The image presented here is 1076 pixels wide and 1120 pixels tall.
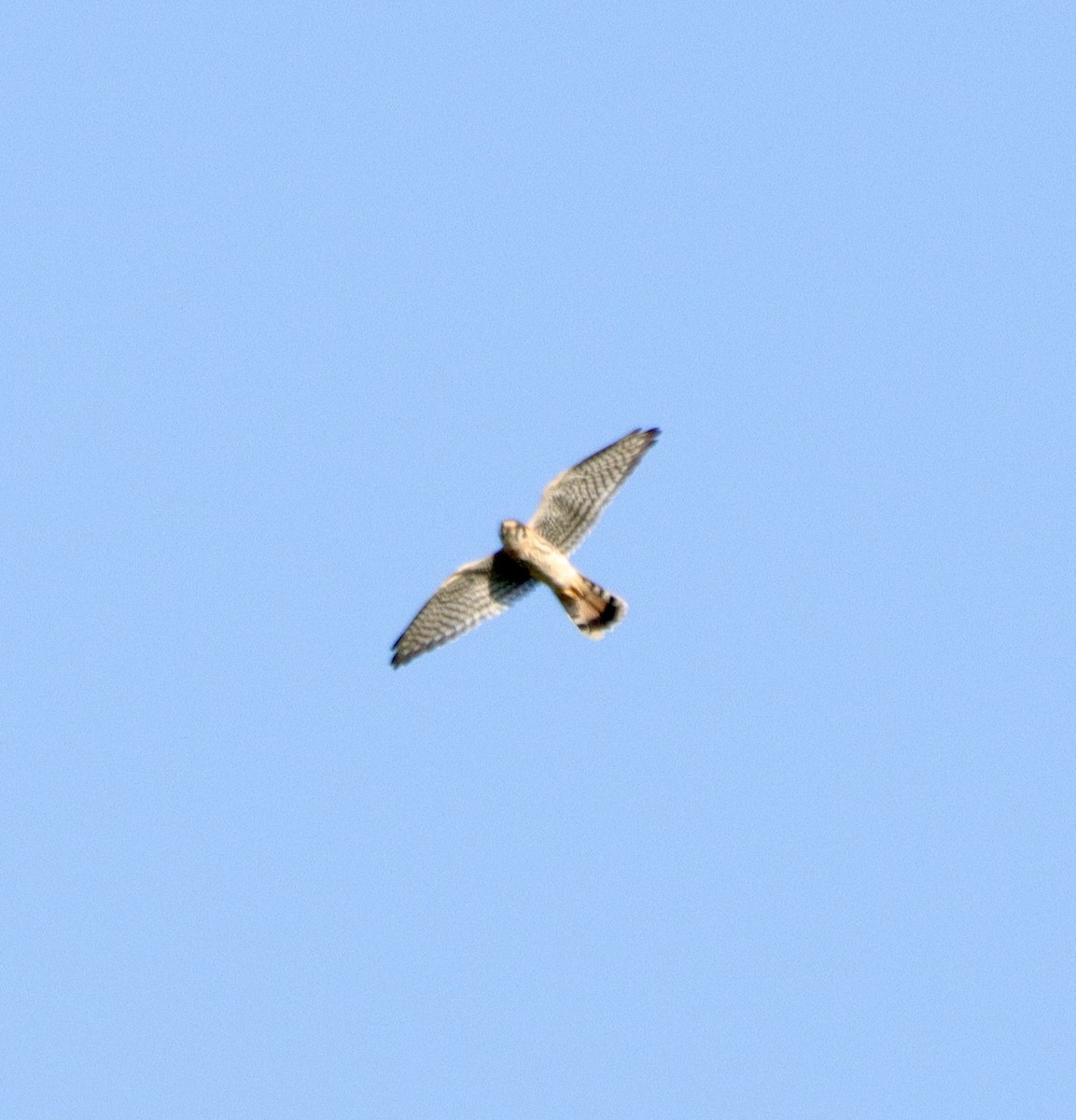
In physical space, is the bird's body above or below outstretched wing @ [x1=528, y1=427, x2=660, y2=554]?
below

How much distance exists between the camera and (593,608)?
864 inches

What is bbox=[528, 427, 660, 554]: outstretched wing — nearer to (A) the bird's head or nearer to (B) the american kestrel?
(B) the american kestrel

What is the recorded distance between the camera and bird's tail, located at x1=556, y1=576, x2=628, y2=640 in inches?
860

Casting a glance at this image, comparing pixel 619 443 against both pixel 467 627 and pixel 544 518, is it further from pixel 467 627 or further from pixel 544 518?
pixel 467 627

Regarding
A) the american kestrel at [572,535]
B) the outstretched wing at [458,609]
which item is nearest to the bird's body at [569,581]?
the american kestrel at [572,535]

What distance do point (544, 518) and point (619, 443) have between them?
1102 mm

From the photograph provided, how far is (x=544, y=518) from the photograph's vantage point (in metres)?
21.9

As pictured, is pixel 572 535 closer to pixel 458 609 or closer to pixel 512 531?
pixel 512 531

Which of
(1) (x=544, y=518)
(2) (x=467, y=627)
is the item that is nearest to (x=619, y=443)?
(1) (x=544, y=518)

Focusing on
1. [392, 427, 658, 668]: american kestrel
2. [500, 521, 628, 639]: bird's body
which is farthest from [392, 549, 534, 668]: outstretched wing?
[500, 521, 628, 639]: bird's body

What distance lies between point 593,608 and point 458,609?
1662mm

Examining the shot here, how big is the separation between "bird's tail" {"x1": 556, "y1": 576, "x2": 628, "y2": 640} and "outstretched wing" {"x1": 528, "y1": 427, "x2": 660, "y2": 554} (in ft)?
1.33

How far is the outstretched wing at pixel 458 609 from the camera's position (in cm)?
2269

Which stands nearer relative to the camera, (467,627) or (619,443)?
(619,443)
